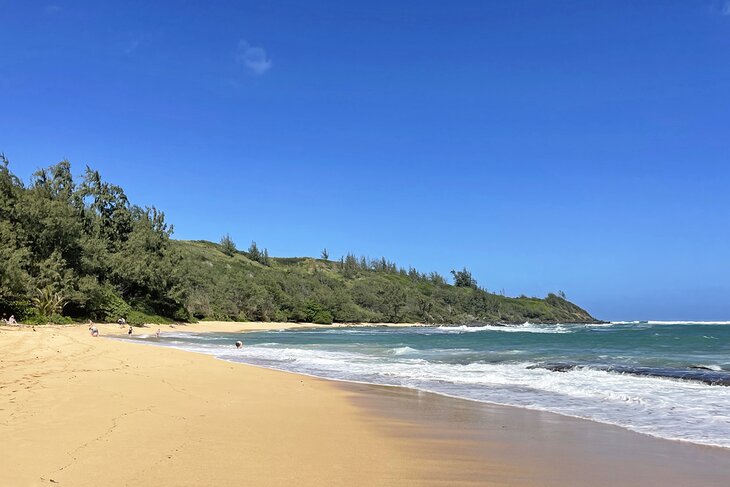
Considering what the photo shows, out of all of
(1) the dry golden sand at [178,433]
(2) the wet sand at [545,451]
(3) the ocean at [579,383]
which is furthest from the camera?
(3) the ocean at [579,383]

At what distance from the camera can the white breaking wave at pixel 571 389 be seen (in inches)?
372

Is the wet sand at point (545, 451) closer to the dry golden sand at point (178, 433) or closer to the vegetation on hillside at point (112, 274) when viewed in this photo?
the dry golden sand at point (178, 433)

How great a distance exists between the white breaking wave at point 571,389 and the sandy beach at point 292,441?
101cm

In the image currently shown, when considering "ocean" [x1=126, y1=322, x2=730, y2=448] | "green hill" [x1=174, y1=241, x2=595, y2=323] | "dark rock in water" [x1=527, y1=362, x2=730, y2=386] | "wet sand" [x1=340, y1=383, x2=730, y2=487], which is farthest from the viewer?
"green hill" [x1=174, y1=241, x2=595, y2=323]

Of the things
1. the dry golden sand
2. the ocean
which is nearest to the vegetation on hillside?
the ocean

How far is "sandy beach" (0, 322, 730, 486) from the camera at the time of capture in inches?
213

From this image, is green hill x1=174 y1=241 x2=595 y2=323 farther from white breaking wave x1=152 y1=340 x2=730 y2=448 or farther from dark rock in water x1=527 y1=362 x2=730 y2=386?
dark rock in water x1=527 y1=362 x2=730 y2=386

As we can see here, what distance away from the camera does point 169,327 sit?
5056cm

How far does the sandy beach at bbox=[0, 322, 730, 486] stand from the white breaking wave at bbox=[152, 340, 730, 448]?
39.8 inches

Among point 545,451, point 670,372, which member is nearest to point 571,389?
point 670,372

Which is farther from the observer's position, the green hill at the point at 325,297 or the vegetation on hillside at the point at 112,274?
the green hill at the point at 325,297

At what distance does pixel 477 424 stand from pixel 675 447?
9.86 ft

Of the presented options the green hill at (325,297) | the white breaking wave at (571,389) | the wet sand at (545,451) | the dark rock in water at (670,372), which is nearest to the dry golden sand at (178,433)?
the wet sand at (545,451)

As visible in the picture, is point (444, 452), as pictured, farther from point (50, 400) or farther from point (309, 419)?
point (50, 400)
